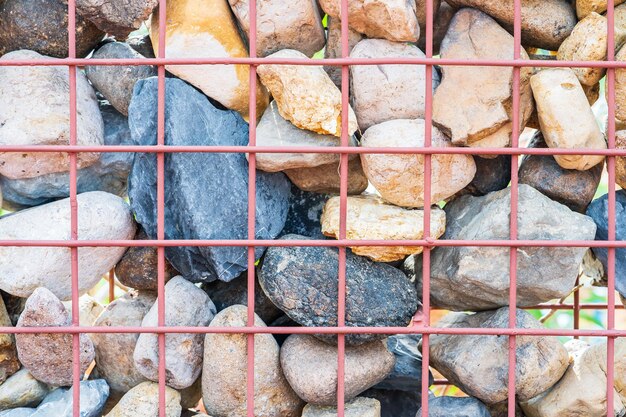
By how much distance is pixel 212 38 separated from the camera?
1906mm

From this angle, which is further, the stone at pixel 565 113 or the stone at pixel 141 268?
the stone at pixel 141 268

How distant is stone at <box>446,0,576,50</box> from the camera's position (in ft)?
6.39

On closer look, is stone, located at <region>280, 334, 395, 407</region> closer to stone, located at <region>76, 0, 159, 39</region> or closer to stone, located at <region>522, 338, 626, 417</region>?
stone, located at <region>522, 338, 626, 417</region>

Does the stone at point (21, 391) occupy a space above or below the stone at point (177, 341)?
below

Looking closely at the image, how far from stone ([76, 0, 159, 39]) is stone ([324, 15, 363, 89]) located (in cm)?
42

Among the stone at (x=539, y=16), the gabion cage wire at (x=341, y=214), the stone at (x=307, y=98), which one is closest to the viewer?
the gabion cage wire at (x=341, y=214)

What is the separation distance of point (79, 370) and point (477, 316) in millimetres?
960

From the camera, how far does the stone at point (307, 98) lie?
182cm

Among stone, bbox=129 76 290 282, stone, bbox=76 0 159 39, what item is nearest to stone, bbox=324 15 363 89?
stone, bbox=129 76 290 282

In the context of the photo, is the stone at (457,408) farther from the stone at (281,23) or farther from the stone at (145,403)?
the stone at (281,23)

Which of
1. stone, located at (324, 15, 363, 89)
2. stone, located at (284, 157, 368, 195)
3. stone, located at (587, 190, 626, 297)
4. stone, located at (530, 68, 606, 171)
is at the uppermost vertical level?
stone, located at (324, 15, 363, 89)

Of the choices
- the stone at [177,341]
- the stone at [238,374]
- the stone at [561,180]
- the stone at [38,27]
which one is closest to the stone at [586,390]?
the stone at [561,180]

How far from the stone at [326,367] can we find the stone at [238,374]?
0.04m

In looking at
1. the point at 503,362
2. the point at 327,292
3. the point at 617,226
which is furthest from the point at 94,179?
the point at 617,226
